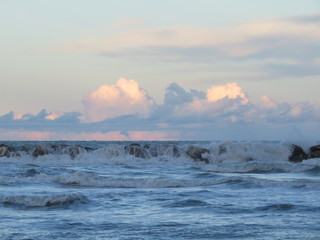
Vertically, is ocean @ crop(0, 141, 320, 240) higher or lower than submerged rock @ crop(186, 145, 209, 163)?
lower

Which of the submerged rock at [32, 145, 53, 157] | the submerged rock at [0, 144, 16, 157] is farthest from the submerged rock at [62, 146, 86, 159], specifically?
the submerged rock at [0, 144, 16, 157]

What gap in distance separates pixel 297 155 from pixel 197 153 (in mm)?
7538

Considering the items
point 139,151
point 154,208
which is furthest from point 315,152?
point 154,208

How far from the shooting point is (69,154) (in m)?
44.2

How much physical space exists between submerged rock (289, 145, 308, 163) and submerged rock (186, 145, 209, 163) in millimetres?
6486

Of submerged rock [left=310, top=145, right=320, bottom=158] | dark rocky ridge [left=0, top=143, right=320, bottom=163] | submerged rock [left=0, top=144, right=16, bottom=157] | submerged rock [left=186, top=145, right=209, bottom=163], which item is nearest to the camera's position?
submerged rock [left=310, top=145, right=320, bottom=158]

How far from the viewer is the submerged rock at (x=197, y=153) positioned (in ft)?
144

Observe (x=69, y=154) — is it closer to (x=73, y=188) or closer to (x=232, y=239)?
(x=73, y=188)

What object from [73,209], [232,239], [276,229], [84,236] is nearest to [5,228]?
[84,236]

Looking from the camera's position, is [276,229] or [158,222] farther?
[158,222]

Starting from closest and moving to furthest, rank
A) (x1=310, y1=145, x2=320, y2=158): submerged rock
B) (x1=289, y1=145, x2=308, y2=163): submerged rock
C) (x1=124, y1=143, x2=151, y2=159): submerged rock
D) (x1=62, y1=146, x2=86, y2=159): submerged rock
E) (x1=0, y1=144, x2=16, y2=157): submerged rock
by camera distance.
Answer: (x1=310, y1=145, x2=320, y2=158): submerged rock < (x1=289, y1=145, x2=308, y2=163): submerged rock < (x1=0, y1=144, x2=16, y2=157): submerged rock < (x1=124, y1=143, x2=151, y2=159): submerged rock < (x1=62, y1=146, x2=86, y2=159): submerged rock

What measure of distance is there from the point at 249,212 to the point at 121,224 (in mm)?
3424

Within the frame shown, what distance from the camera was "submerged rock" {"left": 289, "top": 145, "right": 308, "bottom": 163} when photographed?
42844 millimetres

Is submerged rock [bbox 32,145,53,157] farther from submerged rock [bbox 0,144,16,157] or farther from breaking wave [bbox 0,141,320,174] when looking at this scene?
submerged rock [bbox 0,144,16,157]
